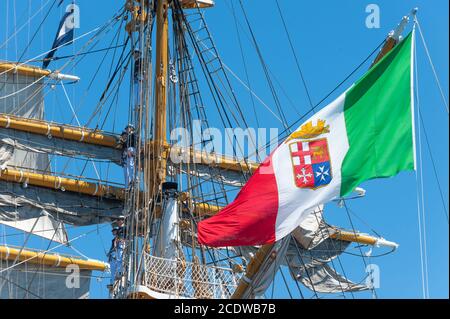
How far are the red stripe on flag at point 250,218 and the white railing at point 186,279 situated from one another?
12.2ft

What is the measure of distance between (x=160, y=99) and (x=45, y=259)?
597 centimetres

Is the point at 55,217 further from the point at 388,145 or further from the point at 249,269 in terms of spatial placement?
the point at 388,145

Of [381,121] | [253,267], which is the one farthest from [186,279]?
[381,121]

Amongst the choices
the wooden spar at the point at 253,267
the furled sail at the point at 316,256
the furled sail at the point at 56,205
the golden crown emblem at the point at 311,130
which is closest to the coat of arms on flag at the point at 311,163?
the golden crown emblem at the point at 311,130

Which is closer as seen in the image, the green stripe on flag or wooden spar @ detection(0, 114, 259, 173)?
the green stripe on flag

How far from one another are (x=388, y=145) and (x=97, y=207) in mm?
15766

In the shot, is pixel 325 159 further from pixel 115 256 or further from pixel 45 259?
pixel 45 259

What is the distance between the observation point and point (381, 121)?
21.5 m

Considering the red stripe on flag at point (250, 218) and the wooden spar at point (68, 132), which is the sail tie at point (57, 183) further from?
the red stripe on flag at point (250, 218)

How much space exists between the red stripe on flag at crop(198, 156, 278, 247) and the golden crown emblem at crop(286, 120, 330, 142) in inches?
24.1

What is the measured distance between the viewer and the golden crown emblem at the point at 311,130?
22.1 meters

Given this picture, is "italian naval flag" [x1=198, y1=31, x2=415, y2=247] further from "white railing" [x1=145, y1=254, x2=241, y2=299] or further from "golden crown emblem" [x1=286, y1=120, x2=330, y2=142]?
"white railing" [x1=145, y1=254, x2=241, y2=299]

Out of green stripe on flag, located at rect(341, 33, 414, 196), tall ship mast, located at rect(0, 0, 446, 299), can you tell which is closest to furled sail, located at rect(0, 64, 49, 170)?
tall ship mast, located at rect(0, 0, 446, 299)

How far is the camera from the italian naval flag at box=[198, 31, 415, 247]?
21.4m
